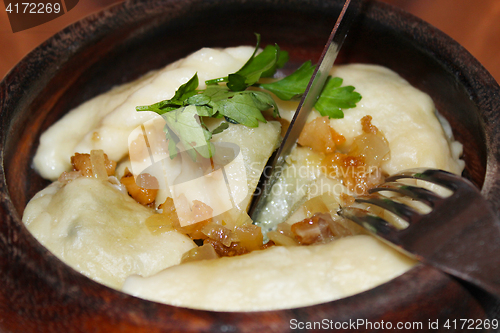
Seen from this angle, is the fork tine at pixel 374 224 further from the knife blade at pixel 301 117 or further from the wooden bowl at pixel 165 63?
the knife blade at pixel 301 117

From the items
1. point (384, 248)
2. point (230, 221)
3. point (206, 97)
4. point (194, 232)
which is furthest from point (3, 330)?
point (384, 248)

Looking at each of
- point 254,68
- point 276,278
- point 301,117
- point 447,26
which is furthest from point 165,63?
point 447,26

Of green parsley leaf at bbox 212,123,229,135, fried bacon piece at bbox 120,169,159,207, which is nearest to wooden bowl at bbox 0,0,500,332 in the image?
fried bacon piece at bbox 120,169,159,207

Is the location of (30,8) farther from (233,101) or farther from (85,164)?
(233,101)

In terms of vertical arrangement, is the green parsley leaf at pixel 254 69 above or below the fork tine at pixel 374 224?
above

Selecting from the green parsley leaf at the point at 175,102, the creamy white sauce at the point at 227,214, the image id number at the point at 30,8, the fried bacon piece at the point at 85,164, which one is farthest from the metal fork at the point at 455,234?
the image id number at the point at 30,8

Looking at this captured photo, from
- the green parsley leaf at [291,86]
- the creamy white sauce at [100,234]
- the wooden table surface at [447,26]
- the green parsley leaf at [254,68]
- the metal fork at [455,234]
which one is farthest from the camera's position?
the wooden table surface at [447,26]

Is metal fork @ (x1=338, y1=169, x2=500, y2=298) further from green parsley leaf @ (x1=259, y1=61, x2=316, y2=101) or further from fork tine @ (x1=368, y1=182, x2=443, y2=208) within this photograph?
green parsley leaf @ (x1=259, y1=61, x2=316, y2=101)
